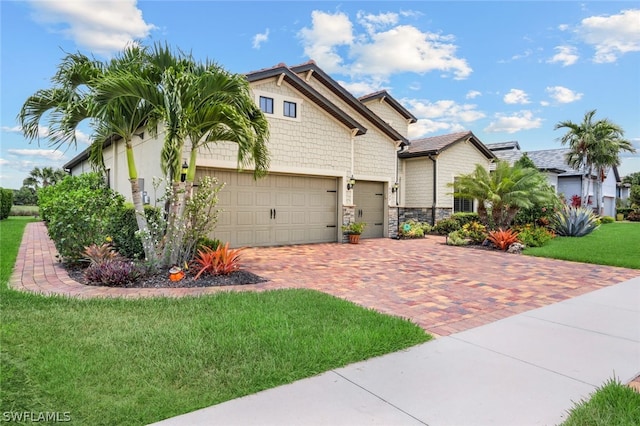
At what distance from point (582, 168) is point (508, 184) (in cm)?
2211

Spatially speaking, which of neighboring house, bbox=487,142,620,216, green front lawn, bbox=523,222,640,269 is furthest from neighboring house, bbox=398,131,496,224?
neighboring house, bbox=487,142,620,216

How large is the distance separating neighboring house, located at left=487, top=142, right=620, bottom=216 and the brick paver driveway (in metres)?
18.6

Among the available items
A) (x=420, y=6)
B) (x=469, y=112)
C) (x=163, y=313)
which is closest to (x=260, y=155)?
(x=163, y=313)

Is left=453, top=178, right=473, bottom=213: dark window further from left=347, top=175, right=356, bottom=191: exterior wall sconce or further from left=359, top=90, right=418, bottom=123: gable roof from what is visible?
left=347, top=175, right=356, bottom=191: exterior wall sconce

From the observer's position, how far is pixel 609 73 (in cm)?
1205

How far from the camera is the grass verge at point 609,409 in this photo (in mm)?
2604

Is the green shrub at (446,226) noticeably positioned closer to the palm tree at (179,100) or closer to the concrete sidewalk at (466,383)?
the palm tree at (179,100)

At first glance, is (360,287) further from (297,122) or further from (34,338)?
(297,122)

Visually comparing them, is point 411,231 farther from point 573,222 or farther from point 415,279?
point 415,279

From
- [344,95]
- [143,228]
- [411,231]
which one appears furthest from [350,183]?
[143,228]

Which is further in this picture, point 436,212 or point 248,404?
point 436,212

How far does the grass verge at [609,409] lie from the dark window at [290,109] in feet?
37.0

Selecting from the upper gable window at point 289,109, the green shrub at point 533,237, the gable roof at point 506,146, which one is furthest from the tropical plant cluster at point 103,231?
the gable roof at point 506,146

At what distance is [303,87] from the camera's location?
41.1 ft
